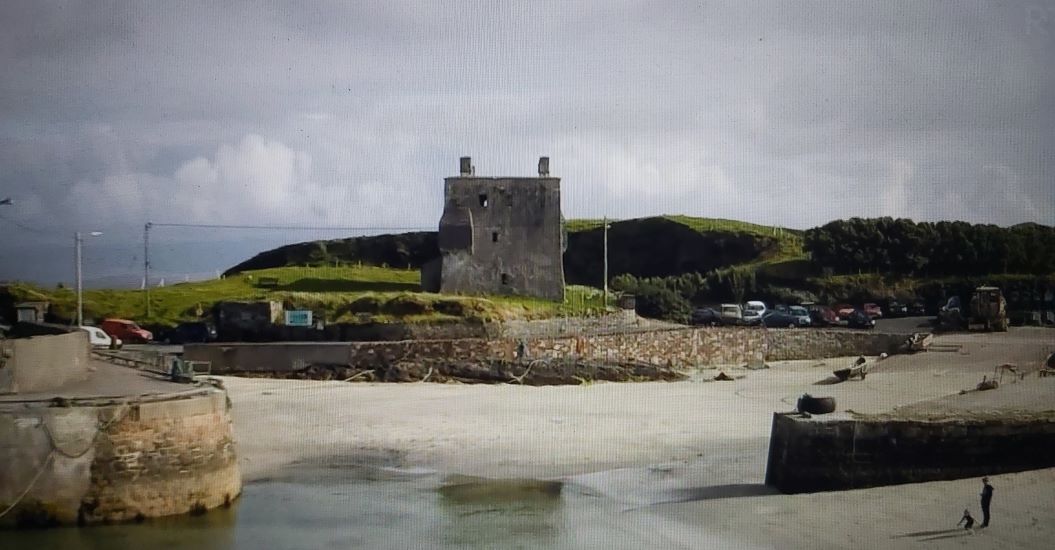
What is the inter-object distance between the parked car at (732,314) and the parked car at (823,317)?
2.45 m

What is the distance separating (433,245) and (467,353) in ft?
97.7

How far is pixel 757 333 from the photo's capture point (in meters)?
A: 38.3

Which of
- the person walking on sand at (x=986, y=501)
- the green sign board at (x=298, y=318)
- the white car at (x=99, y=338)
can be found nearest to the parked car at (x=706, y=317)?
the green sign board at (x=298, y=318)

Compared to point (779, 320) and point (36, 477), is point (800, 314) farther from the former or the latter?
point (36, 477)

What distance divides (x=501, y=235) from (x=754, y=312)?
9784 mm

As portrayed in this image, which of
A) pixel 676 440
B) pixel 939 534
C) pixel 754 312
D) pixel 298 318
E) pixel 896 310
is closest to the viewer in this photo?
pixel 939 534

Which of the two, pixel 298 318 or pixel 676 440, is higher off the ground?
pixel 298 318

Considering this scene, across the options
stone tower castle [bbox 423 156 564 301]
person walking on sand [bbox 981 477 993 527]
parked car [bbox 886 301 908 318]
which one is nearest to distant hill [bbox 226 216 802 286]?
parked car [bbox 886 301 908 318]

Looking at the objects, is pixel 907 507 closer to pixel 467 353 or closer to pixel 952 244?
pixel 467 353

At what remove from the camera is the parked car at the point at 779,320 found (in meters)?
41.5

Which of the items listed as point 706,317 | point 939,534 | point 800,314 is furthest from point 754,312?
point 939,534

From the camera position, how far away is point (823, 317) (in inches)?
1681

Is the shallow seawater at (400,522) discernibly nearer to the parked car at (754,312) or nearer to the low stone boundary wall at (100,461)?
the low stone boundary wall at (100,461)

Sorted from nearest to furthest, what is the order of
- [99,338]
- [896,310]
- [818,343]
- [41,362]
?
[41,362] < [99,338] < [818,343] < [896,310]
